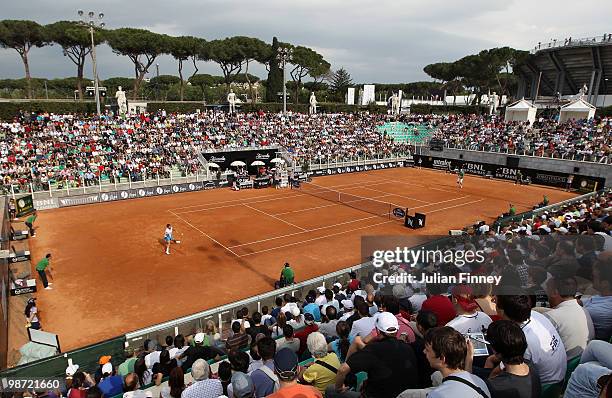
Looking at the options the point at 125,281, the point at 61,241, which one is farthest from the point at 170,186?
the point at 125,281

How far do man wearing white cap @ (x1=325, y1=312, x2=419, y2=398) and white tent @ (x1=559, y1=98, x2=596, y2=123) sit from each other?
56.7 m

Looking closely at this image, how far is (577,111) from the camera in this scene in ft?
160

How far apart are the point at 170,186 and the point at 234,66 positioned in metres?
44.2

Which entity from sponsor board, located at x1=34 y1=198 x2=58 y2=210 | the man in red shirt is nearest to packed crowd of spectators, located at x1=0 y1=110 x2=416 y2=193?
sponsor board, located at x1=34 y1=198 x2=58 y2=210

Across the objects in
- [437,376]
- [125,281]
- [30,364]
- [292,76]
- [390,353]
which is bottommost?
[125,281]

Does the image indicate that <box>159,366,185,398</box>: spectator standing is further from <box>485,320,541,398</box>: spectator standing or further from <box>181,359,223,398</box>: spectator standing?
<box>485,320,541,398</box>: spectator standing

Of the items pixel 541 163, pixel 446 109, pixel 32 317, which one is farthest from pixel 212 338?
pixel 446 109

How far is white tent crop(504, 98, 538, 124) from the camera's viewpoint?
168ft

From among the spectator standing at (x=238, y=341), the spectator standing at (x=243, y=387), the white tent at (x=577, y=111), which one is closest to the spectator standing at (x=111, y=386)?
the spectator standing at (x=238, y=341)

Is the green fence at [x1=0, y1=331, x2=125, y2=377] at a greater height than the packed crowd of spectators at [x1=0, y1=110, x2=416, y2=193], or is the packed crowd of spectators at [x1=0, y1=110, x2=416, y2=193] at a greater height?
the packed crowd of spectators at [x1=0, y1=110, x2=416, y2=193]

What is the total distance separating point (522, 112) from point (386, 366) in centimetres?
5711

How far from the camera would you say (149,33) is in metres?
61.5

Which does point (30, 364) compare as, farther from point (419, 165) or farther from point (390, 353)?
point (419, 165)

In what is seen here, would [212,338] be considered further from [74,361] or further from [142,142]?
[142,142]
